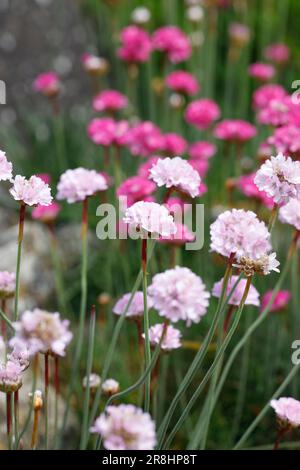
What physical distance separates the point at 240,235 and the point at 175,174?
155mm

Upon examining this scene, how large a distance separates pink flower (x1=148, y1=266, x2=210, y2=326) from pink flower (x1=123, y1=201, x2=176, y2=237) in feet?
0.21

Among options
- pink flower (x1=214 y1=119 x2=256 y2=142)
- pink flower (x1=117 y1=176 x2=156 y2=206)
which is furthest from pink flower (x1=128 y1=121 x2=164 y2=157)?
pink flower (x1=117 y1=176 x2=156 y2=206)

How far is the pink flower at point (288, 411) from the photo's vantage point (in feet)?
2.82

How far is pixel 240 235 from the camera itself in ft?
2.43

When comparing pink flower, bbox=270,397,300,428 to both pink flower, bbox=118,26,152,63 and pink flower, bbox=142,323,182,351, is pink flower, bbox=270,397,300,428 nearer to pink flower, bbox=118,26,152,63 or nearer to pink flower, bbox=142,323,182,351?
pink flower, bbox=142,323,182,351

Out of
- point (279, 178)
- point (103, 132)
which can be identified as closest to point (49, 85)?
point (103, 132)

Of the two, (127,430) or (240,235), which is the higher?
(240,235)

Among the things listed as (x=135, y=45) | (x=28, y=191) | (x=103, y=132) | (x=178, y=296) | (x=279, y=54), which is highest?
(x=279, y=54)

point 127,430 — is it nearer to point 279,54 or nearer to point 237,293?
point 237,293

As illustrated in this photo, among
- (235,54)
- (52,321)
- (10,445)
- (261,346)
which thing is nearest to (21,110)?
(235,54)

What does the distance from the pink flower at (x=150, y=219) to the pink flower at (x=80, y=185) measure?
→ 238 millimetres

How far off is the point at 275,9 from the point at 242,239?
8.35 feet
